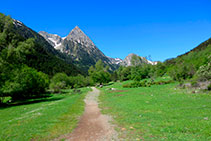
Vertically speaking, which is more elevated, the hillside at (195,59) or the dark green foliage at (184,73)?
the hillside at (195,59)

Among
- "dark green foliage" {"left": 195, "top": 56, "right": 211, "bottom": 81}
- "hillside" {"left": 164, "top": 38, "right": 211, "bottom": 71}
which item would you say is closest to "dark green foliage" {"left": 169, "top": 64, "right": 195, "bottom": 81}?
"hillside" {"left": 164, "top": 38, "right": 211, "bottom": 71}

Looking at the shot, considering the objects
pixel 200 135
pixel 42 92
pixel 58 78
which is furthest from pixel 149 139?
pixel 58 78

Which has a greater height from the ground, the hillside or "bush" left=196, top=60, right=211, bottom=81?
the hillside

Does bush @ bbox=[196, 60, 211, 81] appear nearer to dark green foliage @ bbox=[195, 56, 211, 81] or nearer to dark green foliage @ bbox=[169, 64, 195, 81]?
dark green foliage @ bbox=[195, 56, 211, 81]

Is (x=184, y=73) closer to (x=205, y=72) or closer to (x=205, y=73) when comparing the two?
(x=205, y=73)

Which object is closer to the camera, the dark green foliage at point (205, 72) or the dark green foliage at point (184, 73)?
the dark green foliage at point (205, 72)

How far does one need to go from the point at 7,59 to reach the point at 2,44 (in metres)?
3.58

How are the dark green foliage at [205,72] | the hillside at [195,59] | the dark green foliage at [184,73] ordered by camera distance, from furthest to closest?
the hillside at [195,59], the dark green foliage at [184,73], the dark green foliage at [205,72]

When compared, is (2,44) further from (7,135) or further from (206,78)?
(206,78)

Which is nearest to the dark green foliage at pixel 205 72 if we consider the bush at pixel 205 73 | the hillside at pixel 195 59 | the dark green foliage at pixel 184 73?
the bush at pixel 205 73

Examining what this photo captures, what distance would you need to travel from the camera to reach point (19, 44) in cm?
3341

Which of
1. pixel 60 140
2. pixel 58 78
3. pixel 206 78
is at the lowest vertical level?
pixel 60 140

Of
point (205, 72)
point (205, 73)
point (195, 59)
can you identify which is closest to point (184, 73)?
point (205, 73)

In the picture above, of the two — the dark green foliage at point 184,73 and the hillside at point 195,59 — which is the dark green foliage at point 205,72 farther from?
the dark green foliage at point 184,73
